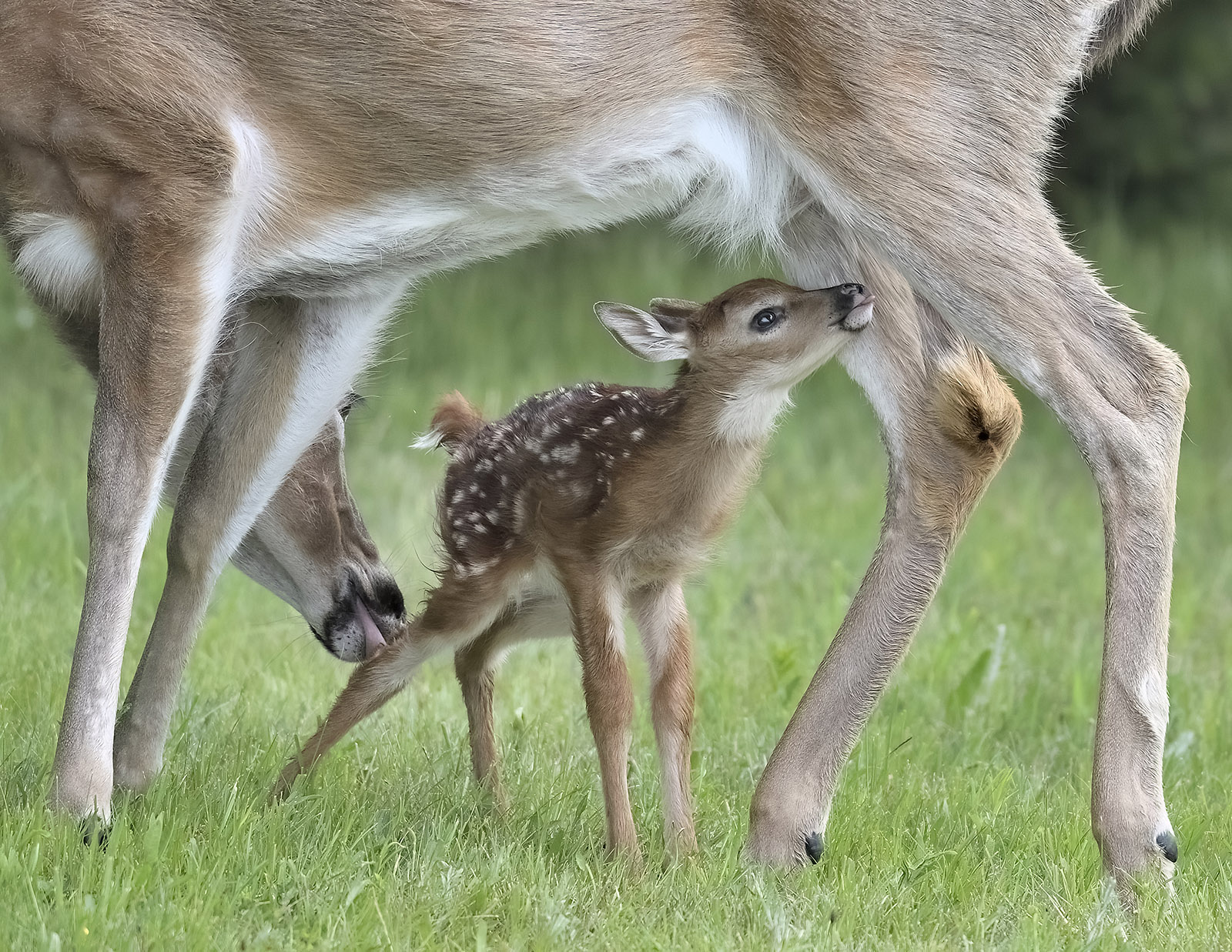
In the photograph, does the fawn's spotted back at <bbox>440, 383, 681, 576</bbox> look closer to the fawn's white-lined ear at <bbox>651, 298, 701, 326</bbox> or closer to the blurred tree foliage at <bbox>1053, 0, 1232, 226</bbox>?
the fawn's white-lined ear at <bbox>651, 298, 701, 326</bbox>

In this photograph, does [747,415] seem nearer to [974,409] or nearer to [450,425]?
[974,409]

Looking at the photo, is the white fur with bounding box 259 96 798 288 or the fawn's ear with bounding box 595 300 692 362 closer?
the white fur with bounding box 259 96 798 288

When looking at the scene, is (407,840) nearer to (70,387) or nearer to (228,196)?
(228,196)

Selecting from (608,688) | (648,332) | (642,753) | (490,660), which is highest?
(648,332)

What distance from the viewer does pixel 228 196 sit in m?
4.11

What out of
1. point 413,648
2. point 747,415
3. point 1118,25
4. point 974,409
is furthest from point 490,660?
point 1118,25

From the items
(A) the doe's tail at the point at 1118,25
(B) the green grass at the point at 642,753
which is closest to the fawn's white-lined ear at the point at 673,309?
(B) the green grass at the point at 642,753

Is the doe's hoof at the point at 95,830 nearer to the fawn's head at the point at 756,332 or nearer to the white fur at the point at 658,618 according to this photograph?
the white fur at the point at 658,618

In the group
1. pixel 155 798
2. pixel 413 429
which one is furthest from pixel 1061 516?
pixel 155 798

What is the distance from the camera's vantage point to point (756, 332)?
460 cm

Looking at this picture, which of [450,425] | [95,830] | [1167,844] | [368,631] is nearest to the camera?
[95,830]

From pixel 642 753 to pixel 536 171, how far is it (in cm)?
198

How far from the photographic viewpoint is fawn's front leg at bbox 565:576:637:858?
13.9 ft

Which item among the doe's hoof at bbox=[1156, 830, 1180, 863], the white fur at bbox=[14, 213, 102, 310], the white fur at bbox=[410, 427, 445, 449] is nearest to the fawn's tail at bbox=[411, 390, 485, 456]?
the white fur at bbox=[410, 427, 445, 449]
